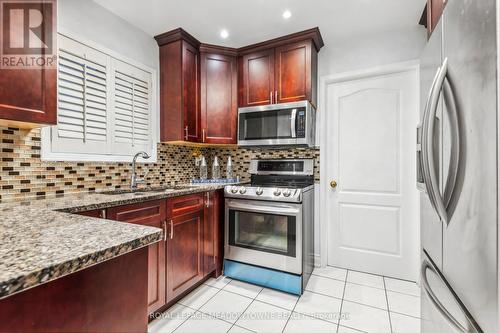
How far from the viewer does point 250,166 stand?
2.89 meters

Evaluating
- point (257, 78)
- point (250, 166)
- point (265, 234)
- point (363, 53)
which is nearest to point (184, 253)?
point (265, 234)

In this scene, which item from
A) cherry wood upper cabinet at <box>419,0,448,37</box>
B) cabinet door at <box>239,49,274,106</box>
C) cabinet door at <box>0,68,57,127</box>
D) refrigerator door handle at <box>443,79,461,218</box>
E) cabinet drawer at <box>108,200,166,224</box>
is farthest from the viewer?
cabinet door at <box>239,49,274,106</box>

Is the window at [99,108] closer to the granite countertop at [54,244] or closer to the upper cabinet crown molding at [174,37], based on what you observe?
the upper cabinet crown molding at [174,37]

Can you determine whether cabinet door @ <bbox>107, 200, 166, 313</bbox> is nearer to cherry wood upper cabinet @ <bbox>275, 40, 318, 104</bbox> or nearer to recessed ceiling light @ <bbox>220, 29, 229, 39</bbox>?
cherry wood upper cabinet @ <bbox>275, 40, 318, 104</bbox>

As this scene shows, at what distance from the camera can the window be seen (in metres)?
1.76

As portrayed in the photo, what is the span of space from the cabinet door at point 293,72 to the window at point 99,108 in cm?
131

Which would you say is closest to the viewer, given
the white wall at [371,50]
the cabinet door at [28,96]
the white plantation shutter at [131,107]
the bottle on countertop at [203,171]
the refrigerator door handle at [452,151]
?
the refrigerator door handle at [452,151]

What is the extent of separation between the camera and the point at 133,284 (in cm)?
68

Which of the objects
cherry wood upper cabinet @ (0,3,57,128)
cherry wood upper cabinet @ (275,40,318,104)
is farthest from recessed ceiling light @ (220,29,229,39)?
cherry wood upper cabinet @ (0,3,57,128)

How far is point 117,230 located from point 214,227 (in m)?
1.61

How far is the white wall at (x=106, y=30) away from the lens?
1788 mm

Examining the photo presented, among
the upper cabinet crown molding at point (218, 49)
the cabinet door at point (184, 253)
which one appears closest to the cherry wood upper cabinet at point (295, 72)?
the upper cabinet crown molding at point (218, 49)

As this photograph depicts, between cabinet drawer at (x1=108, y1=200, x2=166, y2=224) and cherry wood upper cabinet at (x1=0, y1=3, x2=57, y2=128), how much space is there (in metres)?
0.63

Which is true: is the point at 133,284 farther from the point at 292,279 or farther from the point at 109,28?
the point at 109,28
